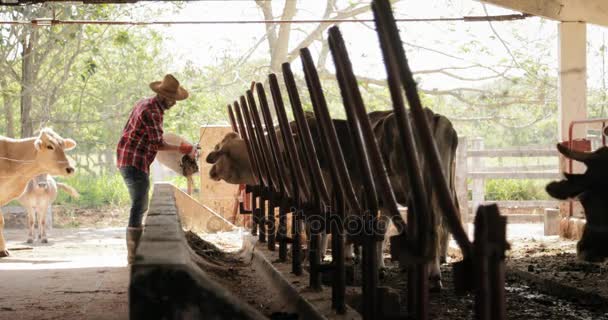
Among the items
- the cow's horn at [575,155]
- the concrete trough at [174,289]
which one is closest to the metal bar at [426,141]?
the concrete trough at [174,289]

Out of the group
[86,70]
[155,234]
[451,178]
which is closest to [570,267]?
[451,178]

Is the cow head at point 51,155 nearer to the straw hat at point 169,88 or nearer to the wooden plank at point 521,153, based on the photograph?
the straw hat at point 169,88

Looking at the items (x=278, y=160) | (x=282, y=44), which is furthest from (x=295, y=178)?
(x=282, y=44)

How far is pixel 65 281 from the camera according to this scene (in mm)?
8711

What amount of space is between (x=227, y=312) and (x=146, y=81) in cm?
2591

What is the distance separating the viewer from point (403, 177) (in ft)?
26.6

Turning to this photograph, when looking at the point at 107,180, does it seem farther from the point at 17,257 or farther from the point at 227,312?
the point at 227,312

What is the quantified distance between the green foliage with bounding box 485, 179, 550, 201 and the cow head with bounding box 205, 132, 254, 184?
1387 centimetres

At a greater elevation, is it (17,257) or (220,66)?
(220,66)

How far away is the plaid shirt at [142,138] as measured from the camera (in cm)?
952

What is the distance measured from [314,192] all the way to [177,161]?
5.76 metres

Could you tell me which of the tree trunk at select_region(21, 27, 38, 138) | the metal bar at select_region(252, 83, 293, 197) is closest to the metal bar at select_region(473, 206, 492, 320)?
the metal bar at select_region(252, 83, 293, 197)

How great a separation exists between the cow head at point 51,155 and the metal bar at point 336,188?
8935mm

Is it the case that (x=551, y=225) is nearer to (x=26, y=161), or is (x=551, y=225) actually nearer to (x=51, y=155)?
(x=51, y=155)
